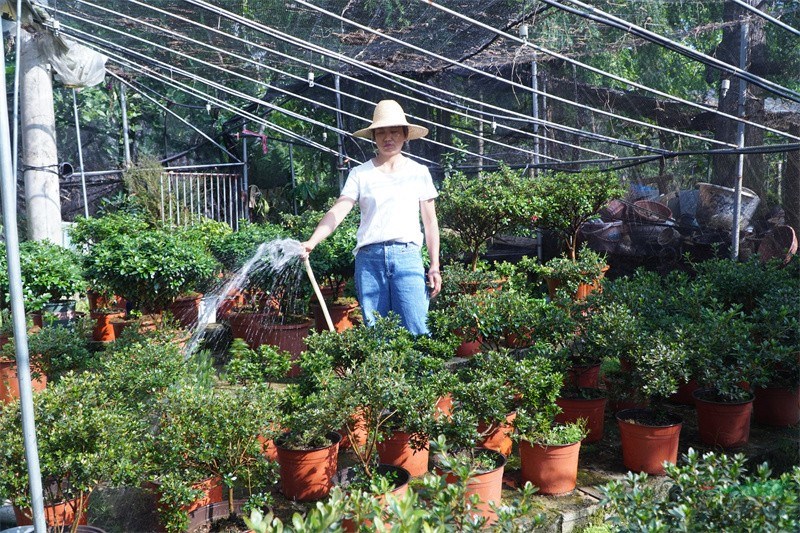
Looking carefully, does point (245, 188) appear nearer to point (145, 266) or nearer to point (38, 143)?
point (38, 143)

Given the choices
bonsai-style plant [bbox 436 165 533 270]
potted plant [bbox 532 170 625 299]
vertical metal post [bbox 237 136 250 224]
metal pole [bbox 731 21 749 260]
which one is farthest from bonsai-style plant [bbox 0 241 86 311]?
metal pole [bbox 731 21 749 260]

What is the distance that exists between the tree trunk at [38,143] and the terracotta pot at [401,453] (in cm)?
429

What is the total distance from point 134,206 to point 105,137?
3449 mm

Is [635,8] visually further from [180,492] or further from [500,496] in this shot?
[180,492]

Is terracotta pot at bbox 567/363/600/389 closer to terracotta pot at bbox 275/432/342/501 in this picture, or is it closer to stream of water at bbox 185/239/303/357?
terracotta pot at bbox 275/432/342/501

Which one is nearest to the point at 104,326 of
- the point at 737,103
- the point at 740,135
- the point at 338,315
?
the point at 338,315

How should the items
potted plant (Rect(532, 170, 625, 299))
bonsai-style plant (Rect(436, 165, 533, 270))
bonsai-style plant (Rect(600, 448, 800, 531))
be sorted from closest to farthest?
bonsai-style plant (Rect(600, 448, 800, 531)) < bonsai-style plant (Rect(436, 165, 533, 270)) < potted plant (Rect(532, 170, 625, 299))

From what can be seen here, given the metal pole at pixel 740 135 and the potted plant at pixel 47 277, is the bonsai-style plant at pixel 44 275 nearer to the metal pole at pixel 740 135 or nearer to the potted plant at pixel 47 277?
the potted plant at pixel 47 277

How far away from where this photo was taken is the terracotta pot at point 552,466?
344 cm

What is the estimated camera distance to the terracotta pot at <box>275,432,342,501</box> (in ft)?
10.9

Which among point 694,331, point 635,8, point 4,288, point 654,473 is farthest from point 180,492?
point 635,8

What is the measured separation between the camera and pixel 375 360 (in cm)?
327

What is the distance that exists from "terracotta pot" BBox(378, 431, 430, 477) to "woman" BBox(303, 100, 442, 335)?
786 mm

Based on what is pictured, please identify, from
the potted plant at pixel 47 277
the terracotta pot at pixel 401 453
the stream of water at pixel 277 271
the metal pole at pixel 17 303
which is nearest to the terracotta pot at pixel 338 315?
the stream of water at pixel 277 271
